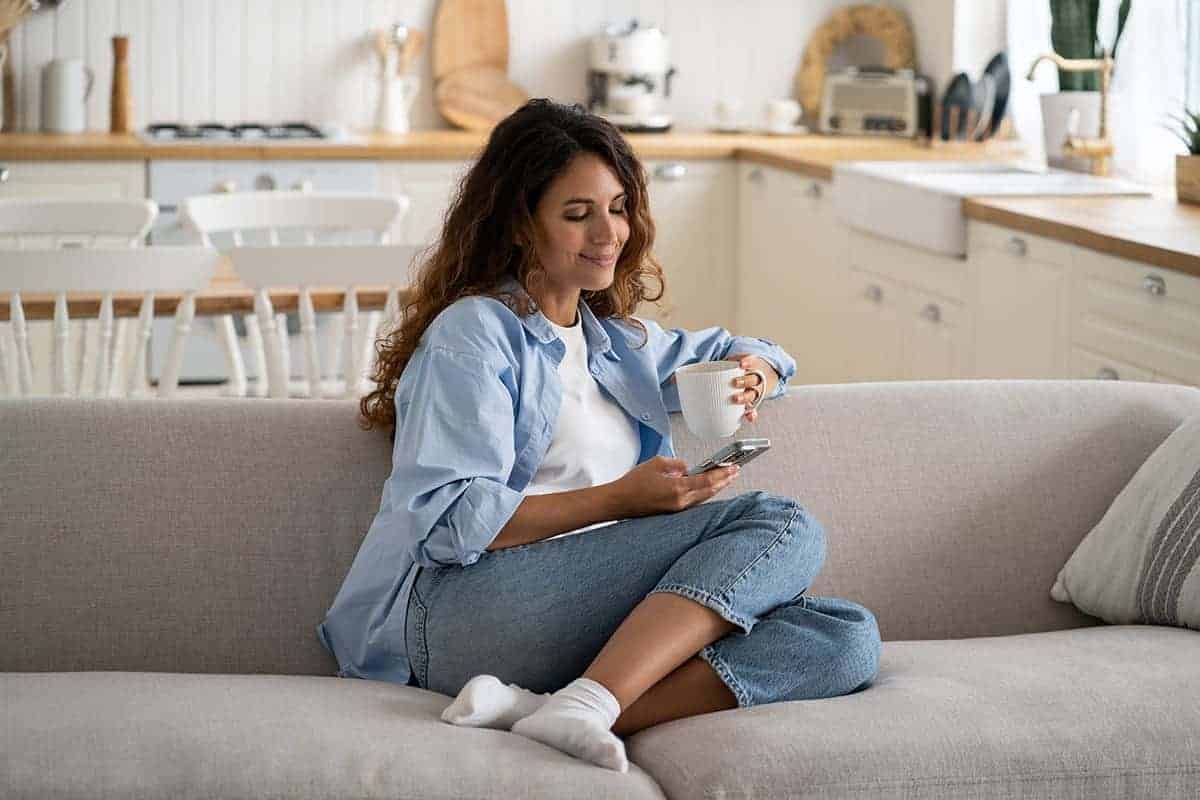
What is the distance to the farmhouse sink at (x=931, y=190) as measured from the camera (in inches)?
158

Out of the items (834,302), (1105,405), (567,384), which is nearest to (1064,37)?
(834,302)

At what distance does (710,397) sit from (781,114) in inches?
151

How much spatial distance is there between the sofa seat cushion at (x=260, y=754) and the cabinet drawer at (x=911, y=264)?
2.42 metres

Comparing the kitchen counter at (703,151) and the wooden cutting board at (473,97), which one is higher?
the wooden cutting board at (473,97)

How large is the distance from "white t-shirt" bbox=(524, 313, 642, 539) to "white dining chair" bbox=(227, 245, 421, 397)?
39.5 inches

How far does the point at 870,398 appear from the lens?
98.8 inches

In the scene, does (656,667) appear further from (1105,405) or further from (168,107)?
(168,107)

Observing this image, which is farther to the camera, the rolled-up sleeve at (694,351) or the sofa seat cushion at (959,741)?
the rolled-up sleeve at (694,351)

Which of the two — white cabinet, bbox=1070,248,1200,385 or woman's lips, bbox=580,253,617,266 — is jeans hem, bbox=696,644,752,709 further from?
white cabinet, bbox=1070,248,1200,385

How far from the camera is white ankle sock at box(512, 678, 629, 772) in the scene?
1.81 m

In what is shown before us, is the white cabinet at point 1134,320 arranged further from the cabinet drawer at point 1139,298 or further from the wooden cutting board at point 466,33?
the wooden cutting board at point 466,33

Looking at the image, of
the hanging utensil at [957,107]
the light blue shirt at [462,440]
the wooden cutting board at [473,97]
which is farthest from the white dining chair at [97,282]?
the hanging utensil at [957,107]

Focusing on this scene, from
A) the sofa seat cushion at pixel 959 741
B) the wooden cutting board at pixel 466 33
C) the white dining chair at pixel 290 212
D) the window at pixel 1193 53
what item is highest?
the wooden cutting board at pixel 466 33

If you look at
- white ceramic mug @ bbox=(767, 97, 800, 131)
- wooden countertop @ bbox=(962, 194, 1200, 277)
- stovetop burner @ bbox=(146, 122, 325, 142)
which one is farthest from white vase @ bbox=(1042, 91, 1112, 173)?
stovetop burner @ bbox=(146, 122, 325, 142)
